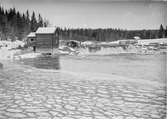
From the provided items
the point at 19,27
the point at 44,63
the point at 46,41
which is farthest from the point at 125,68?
the point at 19,27

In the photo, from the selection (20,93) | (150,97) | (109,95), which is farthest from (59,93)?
(150,97)

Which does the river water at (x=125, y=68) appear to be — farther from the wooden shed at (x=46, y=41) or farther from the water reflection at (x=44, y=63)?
the wooden shed at (x=46, y=41)

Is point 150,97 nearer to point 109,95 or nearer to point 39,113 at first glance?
point 109,95

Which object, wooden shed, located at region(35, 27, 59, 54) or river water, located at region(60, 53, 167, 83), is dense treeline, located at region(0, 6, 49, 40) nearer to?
wooden shed, located at region(35, 27, 59, 54)

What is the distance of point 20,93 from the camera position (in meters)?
6.28

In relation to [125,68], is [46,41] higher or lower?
higher

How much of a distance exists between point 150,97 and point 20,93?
4.77 meters

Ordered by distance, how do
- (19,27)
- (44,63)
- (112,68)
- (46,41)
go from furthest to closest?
(19,27) → (46,41) → (44,63) → (112,68)

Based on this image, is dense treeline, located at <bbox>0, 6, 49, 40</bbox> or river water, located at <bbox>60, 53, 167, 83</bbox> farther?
dense treeline, located at <bbox>0, 6, 49, 40</bbox>

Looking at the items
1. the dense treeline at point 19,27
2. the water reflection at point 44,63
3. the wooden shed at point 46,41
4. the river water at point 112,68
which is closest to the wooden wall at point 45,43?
the wooden shed at point 46,41

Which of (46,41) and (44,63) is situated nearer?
(44,63)

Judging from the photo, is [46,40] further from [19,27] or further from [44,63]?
[19,27]

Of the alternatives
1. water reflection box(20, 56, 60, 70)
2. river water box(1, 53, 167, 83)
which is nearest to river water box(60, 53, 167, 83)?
river water box(1, 53, 167, 83)

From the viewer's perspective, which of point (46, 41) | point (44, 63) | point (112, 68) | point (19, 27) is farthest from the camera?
point (19, 27)
